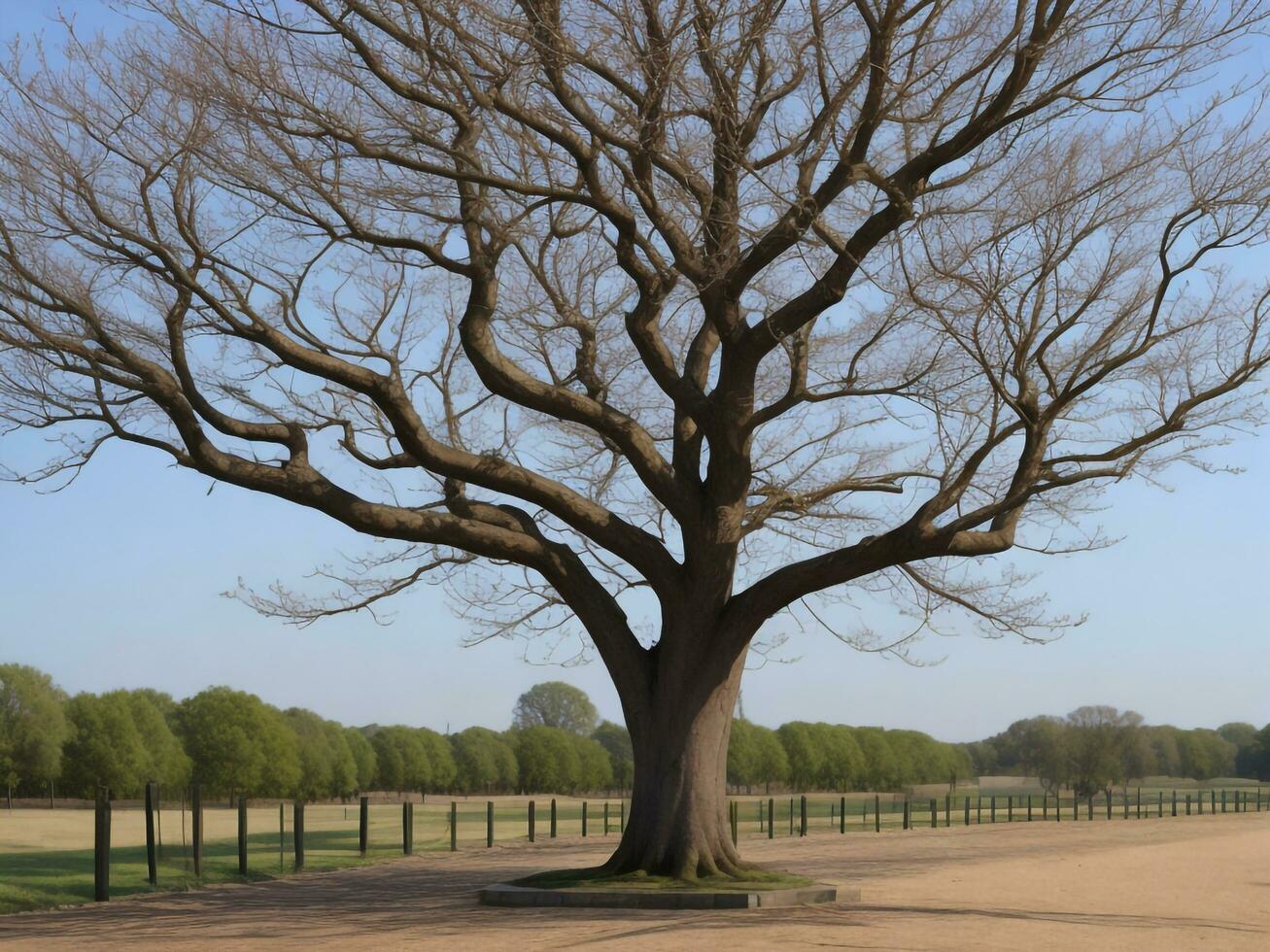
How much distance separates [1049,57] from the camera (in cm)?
1350

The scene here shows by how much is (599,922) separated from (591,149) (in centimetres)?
752

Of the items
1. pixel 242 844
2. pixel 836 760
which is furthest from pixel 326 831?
pixel 836 760

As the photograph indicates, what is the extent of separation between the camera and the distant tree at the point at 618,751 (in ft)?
279

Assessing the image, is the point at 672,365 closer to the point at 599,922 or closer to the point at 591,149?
the point at 591,149

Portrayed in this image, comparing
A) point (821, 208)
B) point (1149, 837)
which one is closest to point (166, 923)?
point (821, 208)

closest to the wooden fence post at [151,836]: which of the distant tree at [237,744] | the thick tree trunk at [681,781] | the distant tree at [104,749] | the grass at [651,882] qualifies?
the grass at [651,882]

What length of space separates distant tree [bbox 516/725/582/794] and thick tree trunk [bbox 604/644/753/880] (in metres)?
66.3

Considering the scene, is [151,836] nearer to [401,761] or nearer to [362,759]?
[362,759]

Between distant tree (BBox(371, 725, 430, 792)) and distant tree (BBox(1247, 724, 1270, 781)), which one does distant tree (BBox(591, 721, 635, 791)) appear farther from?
distant tree (BBox(1247, 724, 1270, 781))

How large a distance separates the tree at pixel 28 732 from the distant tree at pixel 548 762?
2632 cm

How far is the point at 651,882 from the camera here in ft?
49.6

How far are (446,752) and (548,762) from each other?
6768mm

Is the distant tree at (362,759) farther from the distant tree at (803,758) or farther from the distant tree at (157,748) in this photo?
the distant tree at (803,758)

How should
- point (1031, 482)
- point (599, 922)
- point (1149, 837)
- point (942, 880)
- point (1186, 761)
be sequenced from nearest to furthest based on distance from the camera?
point (599, 922), point (1031, 482), point (942, 880), point (1149, 837), point (1186, 761)
